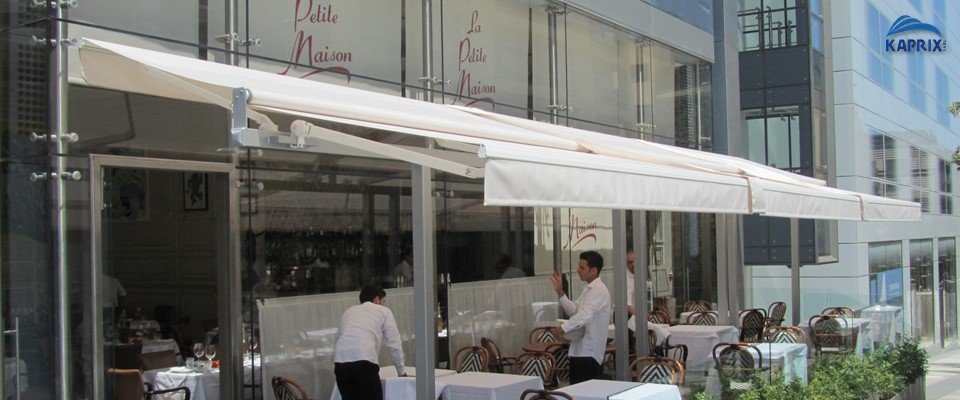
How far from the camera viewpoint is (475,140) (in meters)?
5.72

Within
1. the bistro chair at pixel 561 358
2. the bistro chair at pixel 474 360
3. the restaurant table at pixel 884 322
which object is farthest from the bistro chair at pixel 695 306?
the bistro chair at pixel 474 360

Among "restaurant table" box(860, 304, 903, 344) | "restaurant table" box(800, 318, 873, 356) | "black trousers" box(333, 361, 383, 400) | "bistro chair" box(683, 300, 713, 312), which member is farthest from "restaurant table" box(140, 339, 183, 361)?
"bistro chair" box(683, 300, 713, 312)

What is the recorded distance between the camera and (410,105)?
663cm

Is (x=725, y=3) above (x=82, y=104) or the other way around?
above

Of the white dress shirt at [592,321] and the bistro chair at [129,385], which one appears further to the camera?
the white dress shirt at [592,321]

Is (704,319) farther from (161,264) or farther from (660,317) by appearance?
(161,264)

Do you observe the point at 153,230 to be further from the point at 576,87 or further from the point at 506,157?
the point at 506,157

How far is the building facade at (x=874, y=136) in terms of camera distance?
24234 millimetres

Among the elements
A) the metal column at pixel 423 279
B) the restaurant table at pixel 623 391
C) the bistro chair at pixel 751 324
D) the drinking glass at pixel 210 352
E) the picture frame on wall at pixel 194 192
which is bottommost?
the bistro chair at pixel 751 324

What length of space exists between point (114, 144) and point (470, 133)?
2800mm

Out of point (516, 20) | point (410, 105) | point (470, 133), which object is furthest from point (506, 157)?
point (516, 20)

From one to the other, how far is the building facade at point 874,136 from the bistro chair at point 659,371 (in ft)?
17.5

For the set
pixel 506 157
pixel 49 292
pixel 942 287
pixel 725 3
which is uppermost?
pixel 725 3

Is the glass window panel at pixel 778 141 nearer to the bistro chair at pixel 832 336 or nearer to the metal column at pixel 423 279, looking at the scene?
the bistro chair at pixel 832 336
